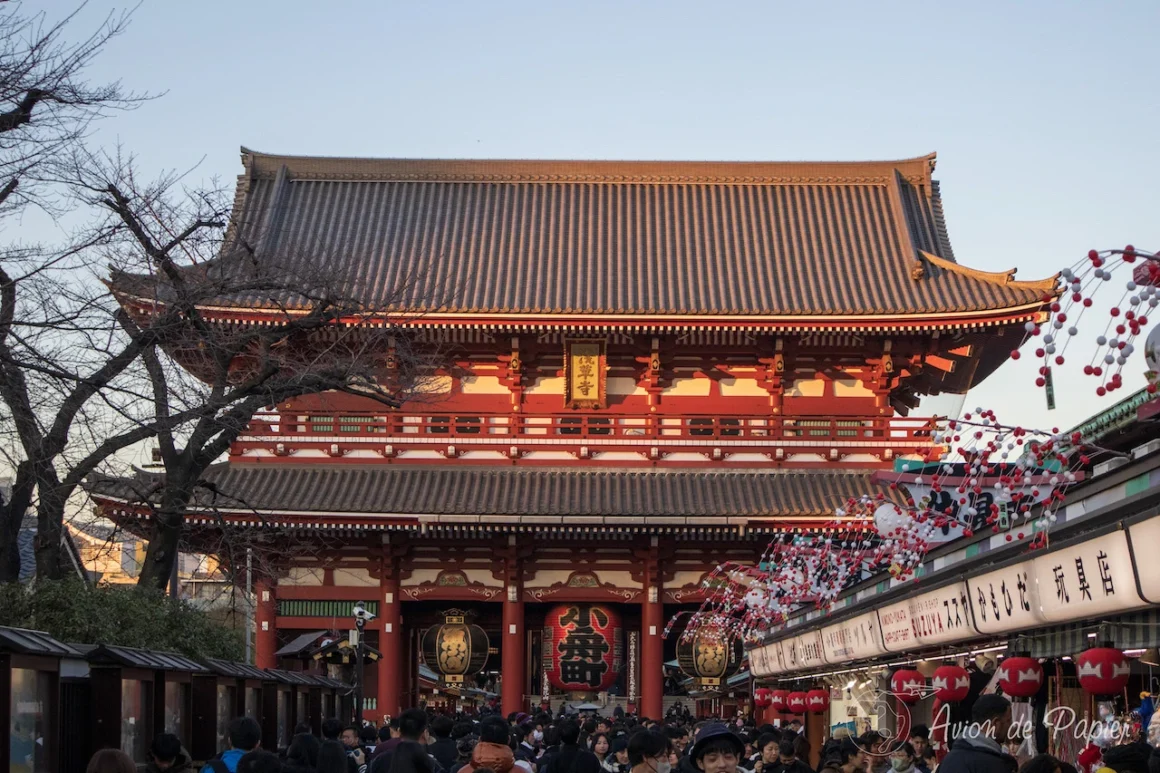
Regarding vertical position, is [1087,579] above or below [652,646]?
above

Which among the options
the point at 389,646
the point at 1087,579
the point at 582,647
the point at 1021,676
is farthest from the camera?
the point at 582,647

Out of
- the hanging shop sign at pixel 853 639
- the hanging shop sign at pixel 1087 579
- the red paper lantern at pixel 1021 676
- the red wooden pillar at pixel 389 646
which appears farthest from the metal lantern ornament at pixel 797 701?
the hanging shop sign at pixel 1087 579

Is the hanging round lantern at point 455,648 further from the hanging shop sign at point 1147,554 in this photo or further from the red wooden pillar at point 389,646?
the hanging shop sign at point 1147,554

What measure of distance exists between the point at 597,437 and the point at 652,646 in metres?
4.18

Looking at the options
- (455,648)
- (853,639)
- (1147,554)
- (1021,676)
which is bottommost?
(1021,676)

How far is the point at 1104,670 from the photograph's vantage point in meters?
9.97

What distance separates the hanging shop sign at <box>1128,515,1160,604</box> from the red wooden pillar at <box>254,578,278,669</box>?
71.3 ft

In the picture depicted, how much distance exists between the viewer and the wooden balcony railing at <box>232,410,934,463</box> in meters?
28.7

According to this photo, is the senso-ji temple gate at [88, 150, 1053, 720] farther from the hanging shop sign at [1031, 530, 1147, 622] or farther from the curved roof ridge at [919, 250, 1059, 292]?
the hanging shop sign at [1031, 530, 1147, 622]

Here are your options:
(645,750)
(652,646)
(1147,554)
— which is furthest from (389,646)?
(1147,554)

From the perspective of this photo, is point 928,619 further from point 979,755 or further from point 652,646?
point 652,646

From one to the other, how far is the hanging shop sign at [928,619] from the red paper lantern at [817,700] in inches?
241

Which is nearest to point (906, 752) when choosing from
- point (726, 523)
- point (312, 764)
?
point (312, 764)

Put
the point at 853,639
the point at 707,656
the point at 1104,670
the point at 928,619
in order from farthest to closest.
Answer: the point at 707,656, the point at 853,639, the point at 928,619, the point at 1104,670
